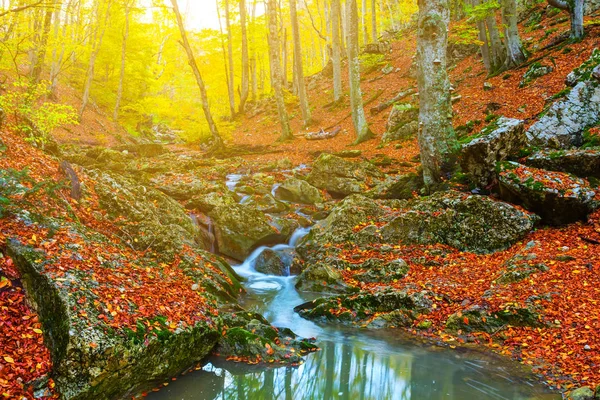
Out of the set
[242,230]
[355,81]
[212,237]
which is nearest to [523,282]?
[242,230]

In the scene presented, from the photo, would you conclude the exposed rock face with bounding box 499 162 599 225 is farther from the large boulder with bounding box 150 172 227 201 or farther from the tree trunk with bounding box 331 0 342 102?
the tree trunk with bounding box 331 0 342 102

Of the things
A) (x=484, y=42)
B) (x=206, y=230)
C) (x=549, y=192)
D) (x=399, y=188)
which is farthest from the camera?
(x=484, y=42)

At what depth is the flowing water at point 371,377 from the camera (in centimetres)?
450

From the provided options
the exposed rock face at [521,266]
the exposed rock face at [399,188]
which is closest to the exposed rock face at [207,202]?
the exposed rock face at [399,188]

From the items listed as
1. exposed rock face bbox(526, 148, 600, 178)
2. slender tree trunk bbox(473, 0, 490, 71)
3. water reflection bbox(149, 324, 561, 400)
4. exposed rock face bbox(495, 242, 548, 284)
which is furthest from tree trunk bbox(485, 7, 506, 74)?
water reflection bbox(149, 324, 561, 400)

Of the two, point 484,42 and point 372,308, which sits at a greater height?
point 484,42

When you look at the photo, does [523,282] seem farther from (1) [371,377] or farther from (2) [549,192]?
(1) [371,377]

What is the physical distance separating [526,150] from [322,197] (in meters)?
5.81

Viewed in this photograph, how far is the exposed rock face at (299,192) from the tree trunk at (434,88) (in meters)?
3.73

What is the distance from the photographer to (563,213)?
7.64 metres

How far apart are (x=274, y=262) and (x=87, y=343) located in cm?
582

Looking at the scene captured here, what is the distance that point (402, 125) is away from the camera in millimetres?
16219

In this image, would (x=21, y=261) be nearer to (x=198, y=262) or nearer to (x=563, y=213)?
(x=198, y=262)

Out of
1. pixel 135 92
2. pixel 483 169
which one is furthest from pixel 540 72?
pixel 135 92
